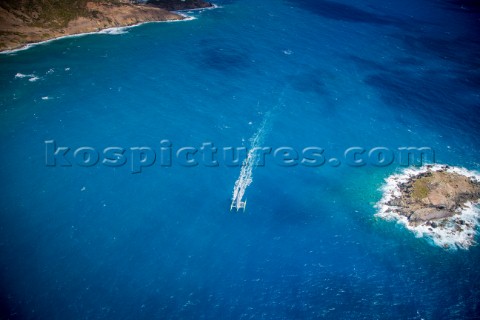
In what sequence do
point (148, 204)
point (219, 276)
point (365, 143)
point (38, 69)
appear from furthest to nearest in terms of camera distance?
point (38, 69), point (365, 143), point (148, 204), point (219, 276)

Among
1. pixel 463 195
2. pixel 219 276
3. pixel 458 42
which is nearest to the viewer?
pixel 219 276

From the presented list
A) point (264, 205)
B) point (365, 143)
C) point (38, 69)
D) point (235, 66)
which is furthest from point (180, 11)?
point (264, 205)

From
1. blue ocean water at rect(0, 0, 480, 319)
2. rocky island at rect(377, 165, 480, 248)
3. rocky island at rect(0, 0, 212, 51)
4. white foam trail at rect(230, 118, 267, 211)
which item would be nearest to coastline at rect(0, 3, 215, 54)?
rocky island at rect(0, 0, 212, 51)

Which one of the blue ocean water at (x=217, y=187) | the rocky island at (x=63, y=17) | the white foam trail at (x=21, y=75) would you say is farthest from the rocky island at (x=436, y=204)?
the rocky island at (x=63, y=17)

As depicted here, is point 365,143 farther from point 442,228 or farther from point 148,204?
point 148,204

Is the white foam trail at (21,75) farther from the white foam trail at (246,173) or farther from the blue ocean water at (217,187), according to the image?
the white foam trail at (246,173)

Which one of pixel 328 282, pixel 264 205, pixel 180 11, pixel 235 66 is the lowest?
pixel 328 282

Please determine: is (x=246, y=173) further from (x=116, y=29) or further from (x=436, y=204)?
(x=116, y=29)
